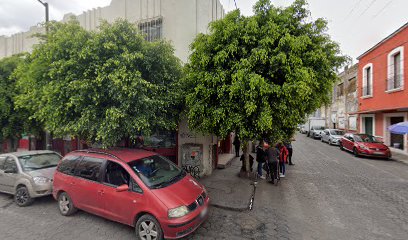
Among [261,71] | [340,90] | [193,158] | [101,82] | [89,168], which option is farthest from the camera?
[340,90]

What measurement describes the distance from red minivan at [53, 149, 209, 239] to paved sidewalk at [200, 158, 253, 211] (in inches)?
52.2

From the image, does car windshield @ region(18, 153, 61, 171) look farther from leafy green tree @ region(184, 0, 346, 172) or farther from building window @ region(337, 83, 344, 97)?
building window @ region(337, 83, 344, 97)

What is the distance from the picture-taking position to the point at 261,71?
16.9 ft

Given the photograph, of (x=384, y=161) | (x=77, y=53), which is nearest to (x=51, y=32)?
(x=77, y=53)

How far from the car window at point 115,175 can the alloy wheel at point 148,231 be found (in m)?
0.91

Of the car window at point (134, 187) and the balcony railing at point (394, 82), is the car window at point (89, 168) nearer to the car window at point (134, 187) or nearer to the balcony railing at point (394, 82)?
the car window at point (134, 187)

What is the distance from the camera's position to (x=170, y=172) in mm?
4695

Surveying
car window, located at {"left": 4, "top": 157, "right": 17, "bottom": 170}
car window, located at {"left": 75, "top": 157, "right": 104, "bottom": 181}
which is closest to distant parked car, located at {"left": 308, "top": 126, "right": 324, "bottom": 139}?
car window, located at {"left": 75, "top": 157, "right": 104, "bottom": 181}

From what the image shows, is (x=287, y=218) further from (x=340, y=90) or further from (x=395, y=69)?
(x=340, y=90)

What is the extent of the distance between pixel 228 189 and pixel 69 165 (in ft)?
15.6

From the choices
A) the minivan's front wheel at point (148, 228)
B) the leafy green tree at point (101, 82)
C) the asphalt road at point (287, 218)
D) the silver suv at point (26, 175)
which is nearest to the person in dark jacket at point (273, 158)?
the asphalt road at point (287, 218)

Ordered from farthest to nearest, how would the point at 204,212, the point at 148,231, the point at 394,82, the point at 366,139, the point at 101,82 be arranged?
1. the point at 394,82
2. the point at 366,139
3. the point at 101,82
4. the point at 204,212
5. the point at 148,231

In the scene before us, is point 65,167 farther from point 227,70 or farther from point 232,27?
point 232,27

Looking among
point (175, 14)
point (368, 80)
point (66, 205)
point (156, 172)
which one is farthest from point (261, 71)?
point (368, 80)
